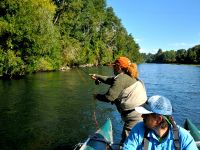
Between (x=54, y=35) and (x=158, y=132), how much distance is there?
35379mm

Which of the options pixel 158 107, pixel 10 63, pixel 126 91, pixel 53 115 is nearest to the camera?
pixel 158 107

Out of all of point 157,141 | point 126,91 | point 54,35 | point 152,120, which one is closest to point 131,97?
point 126,91

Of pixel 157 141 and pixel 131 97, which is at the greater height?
pixel 131 97

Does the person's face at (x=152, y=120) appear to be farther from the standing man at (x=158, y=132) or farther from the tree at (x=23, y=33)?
the tree at (x=23, y=33)

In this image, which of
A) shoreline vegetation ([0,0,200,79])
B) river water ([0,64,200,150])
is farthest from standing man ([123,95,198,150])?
shoreline vegetation ([0,0,200,79])

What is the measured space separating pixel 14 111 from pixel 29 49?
630 inches

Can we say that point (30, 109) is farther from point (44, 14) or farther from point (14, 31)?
point (44, 14)

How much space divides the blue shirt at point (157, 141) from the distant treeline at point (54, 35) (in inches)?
1084

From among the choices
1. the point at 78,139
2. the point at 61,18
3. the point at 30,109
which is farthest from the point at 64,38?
the point at 78,139

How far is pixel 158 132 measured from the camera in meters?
4.11

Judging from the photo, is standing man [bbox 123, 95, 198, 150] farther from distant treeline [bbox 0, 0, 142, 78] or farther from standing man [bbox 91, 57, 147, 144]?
distant treeline [bbox 0, 0, 142, 78]

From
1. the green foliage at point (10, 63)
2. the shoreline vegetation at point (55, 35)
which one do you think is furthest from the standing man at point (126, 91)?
the green foliage at point (10, 63)

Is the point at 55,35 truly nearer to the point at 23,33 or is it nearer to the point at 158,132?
the point at 23,33

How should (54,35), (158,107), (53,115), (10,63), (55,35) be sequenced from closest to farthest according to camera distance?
(158,107), (53,115), (10,63), (54,35), (55,35)
